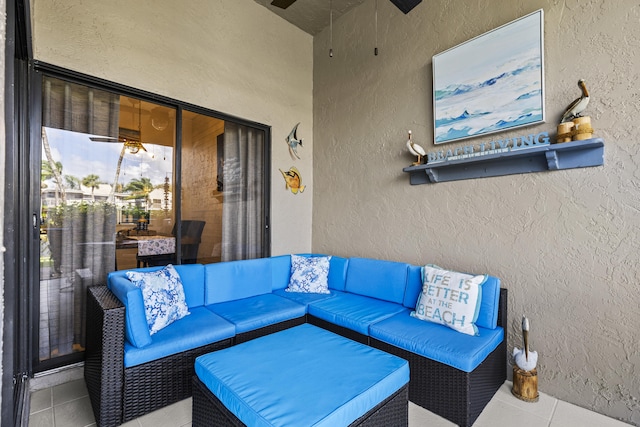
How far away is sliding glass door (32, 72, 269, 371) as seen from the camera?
92.4 inches

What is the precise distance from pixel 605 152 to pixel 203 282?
3.12 metres

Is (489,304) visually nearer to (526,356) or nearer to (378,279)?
(526,356)

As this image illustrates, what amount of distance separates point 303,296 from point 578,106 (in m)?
2.57

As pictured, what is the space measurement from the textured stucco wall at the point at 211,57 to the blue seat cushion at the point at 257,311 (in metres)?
1.08

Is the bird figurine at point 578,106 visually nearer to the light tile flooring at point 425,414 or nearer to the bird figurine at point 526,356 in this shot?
the bird figurine at point 526,356

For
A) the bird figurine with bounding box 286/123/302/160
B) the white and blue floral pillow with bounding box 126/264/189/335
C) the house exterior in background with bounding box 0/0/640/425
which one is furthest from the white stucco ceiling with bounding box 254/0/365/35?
the white and blue floral pillow with bounding box 126/264/189/335

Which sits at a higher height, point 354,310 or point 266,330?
point 354,310

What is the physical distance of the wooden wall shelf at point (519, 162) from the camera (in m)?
2.02

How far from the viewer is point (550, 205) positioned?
221 cm

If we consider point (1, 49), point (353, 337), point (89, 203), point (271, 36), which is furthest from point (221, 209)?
point (1, 49)

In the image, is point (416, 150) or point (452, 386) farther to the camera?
point (416, 150)

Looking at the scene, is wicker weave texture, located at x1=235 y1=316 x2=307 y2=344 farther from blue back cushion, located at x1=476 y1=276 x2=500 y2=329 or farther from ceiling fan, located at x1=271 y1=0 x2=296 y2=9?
ceiling fan, located at x1=271 y1=0 x2=296 y2=9

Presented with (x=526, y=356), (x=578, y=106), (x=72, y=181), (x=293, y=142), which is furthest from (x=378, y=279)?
(x=72, y=181)

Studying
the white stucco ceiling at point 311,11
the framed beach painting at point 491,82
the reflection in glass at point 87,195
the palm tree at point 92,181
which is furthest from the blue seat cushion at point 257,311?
the white stucco ceiling at point 311,11
